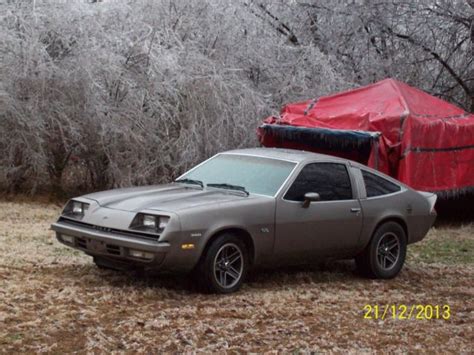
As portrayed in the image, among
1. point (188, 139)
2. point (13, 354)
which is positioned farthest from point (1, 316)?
point (188, 139)

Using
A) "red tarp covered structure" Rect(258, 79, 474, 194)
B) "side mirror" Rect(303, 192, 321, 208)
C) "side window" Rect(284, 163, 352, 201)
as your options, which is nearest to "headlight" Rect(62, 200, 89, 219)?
"side window" Rect(284, 163, 352, 201)

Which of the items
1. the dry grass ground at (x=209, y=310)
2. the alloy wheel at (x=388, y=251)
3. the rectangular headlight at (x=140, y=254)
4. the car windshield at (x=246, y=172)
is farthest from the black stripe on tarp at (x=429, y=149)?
the rectangular headlight at (x=140, y=254)

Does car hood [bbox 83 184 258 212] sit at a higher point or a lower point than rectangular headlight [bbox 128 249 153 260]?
higher

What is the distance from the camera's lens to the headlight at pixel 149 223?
6648mm

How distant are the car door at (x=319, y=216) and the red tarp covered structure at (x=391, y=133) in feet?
12.1

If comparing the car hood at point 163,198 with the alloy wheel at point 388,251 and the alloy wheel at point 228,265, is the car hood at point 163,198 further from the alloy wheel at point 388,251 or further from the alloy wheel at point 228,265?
the alloy wheel at point 388,251

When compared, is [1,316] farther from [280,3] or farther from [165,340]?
[280,3]

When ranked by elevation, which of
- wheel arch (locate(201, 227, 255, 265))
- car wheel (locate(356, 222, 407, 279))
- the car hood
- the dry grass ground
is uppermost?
the car hood

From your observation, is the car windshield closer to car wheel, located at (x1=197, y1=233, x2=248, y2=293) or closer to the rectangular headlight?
car wheel, located at (x1=197, y1=233, x2=248, y2=293)

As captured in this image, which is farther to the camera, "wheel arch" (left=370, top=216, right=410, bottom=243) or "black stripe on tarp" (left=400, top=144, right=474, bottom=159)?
"black stripe on tarp" (left=400, top=144, right=474, bottom=159)

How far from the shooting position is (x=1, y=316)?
5812mm

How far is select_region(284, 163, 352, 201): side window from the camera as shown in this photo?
766 centimetres

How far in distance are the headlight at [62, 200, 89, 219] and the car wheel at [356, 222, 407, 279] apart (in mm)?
3017

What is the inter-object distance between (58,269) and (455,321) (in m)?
3.92
